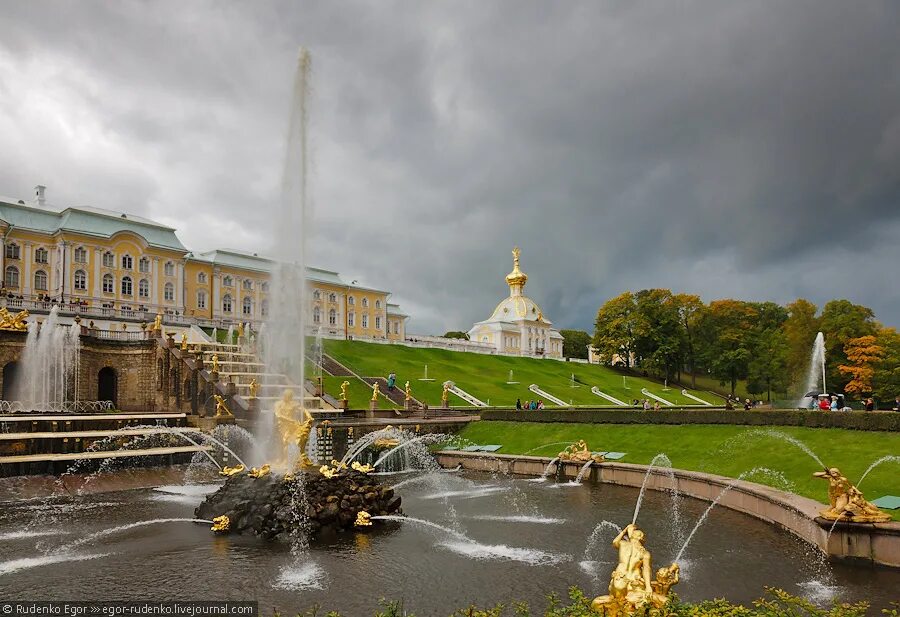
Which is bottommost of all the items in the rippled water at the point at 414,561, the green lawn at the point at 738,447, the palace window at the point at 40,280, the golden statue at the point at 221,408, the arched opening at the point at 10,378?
the rippled water at the point at 414,561

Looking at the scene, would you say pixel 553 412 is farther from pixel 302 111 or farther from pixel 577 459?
pixel 302 111

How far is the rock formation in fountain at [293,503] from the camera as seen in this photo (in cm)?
1485

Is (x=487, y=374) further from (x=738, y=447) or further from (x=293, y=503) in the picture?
(x=293, y=503)

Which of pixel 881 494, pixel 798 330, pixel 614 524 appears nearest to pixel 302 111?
pixel 614 524

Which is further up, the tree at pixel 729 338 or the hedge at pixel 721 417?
the tree at pixel 729 338

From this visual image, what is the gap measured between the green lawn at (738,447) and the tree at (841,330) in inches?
1629

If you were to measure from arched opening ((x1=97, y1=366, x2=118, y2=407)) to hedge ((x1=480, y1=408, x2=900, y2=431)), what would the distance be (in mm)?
23955

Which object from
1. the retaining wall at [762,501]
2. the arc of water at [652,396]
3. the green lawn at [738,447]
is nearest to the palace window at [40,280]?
the green lawn at [738,447]

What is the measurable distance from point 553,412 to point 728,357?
162ft

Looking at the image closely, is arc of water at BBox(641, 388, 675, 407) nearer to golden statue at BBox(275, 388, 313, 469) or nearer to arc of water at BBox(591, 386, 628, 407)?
arc of water at BBox(591, 386, 628, 407)

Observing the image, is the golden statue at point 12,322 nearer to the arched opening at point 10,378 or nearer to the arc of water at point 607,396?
the arched opening at point 10,378

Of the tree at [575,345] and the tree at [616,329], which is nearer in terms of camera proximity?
the tree at [616,329]

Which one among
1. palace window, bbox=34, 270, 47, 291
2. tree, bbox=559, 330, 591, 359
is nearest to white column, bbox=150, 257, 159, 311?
palace window, bbox=34, 270, 47, 291

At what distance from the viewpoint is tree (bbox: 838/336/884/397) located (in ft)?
184
